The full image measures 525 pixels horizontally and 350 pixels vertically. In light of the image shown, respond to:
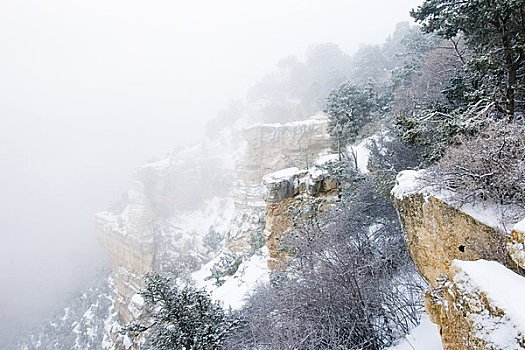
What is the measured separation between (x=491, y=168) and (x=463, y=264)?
2404 mm

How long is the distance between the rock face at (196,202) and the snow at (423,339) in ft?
60.2

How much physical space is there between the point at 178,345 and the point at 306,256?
4.35 metres

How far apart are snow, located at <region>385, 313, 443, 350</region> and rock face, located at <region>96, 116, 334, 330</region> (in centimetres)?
1835

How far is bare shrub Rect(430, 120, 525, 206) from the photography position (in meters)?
5.07

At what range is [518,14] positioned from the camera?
707 cm

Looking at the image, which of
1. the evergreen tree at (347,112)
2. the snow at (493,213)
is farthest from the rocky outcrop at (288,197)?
the snow at (493,213)

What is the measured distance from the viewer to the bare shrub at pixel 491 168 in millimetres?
5066

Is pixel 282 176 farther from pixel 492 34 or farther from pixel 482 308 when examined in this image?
pixel 482 308

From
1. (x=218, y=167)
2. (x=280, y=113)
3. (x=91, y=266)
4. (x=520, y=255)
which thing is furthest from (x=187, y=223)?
(x=91, y=266)

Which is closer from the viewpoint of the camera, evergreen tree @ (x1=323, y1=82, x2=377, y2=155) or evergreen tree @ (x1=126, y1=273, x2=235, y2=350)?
evergreen tree @ (x1=126, y1=273, x2=235, y2=350)

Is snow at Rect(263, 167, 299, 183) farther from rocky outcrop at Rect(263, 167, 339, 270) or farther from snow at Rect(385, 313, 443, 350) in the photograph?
snow at Rect(385, 313, 443, 350)

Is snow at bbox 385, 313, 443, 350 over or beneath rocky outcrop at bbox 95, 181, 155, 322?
over

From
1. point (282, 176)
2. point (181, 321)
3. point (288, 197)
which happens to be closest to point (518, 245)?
point (181, 321)

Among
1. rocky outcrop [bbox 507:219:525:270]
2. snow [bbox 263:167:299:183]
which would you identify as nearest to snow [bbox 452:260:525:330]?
rocky outcrop [bbox 507:219:525:270]
